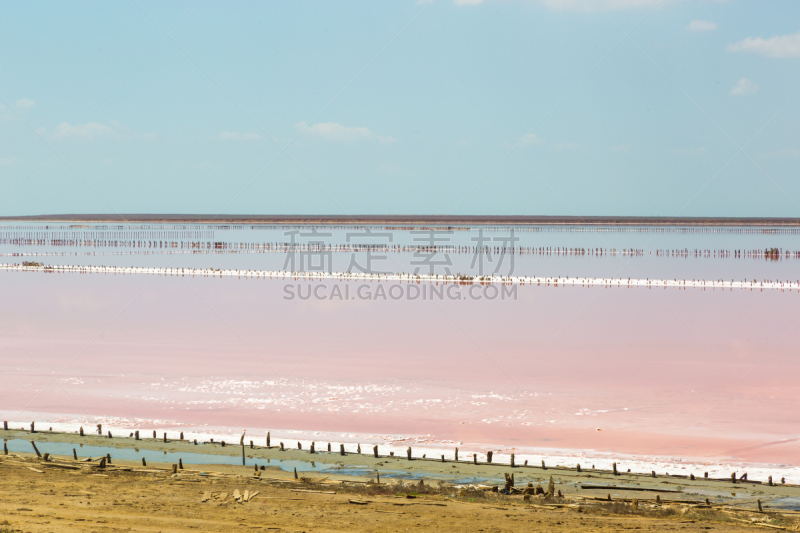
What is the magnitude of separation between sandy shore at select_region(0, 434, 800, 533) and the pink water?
9.86 feet

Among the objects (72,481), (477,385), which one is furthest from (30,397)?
(477,385)

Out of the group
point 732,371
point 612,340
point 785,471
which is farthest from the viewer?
point 612,340

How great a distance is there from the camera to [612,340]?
83.5 ft

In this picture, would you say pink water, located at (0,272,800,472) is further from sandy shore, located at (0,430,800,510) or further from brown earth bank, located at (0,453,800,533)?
brown earth bank, located at (0,453,800,533)

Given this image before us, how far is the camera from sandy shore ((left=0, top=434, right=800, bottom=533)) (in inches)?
360

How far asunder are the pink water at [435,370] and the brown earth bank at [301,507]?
122 inches

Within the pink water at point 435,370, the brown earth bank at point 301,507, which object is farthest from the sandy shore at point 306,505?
the pink water at point 435,370

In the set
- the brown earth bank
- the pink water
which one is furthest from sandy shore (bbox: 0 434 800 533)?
the pink water

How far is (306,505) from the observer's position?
32.6ft

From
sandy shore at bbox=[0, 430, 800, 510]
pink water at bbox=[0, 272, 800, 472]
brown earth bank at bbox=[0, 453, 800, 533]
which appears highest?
pink water at bbox=[0, 272, 800, 472]

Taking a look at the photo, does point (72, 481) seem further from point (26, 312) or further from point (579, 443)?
point (26, 312)

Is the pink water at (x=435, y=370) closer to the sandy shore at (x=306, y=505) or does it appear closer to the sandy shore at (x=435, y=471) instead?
the sandy shore at (x=435, y=471)

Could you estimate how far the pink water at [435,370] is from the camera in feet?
48.1

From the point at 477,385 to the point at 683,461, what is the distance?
6249 millimetres
